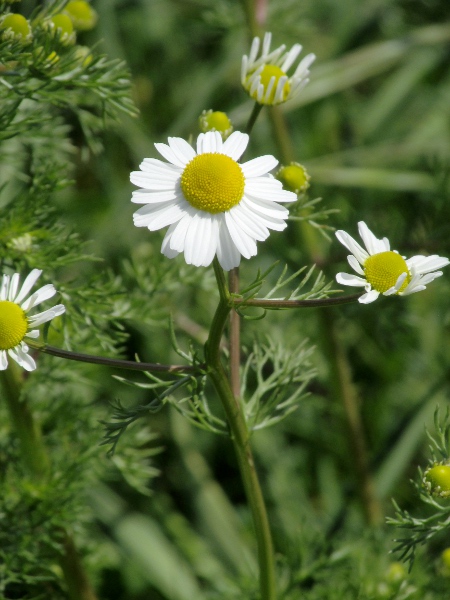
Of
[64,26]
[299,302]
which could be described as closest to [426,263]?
[299,302]

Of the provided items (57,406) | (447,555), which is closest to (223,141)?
(57,406)

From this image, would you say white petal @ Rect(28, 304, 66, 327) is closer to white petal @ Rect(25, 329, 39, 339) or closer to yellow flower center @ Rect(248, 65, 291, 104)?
white petal @ Rect(25, 329, 39, 339)

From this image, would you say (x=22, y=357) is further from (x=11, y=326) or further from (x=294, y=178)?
(x=294, y=178)

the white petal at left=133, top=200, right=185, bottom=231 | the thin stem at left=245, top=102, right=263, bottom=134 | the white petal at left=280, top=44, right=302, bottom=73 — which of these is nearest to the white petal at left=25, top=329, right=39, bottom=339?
the white petal at left=133, top=200, right=185, bottom=231

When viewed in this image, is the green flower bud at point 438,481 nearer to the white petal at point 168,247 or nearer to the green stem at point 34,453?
the white petal at point 168,247

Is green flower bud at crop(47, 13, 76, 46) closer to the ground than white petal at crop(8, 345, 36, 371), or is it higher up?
higher up

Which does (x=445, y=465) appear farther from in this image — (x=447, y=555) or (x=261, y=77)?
(x=261, y=77)
